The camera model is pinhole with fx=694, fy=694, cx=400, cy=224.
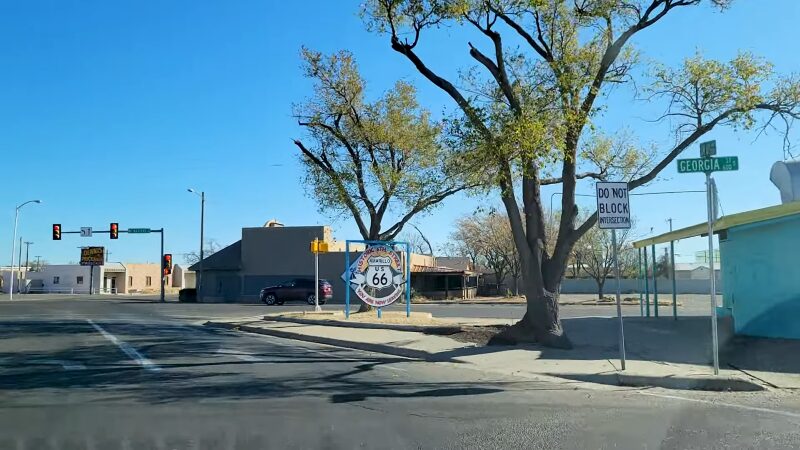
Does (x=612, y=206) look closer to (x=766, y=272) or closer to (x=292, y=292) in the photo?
(x=766, y=272)

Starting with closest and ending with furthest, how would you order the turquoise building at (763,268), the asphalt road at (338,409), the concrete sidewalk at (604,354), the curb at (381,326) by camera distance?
the asphalt road at (338,409) → the concrete sidewalk at (604,354) → the turquoise building at (763,268) → the curb at (381,326)

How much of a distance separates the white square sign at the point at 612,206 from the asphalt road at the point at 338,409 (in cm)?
279

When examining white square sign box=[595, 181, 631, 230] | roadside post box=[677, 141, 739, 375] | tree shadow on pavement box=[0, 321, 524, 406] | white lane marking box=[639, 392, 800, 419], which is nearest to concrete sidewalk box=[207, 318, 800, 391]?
roadside post box=[677, 141, 739, 375]

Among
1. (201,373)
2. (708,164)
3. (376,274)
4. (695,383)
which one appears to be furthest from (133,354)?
(708,164)

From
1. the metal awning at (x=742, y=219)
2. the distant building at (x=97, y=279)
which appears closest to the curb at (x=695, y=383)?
the metal awning at (x=742, y=219)

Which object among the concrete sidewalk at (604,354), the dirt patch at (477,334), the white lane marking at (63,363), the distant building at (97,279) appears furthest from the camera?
the distant building at (97,279)

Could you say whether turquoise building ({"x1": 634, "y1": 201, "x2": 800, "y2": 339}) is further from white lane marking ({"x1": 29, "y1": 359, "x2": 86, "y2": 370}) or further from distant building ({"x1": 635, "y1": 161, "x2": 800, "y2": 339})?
white lane marking ({"x1": 29, "y1": 359, "x2": 86, "y2": 370})

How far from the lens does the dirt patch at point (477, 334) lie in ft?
57.5

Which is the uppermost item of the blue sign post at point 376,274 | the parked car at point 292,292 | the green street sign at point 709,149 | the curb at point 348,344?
the green street sign at point 709,149

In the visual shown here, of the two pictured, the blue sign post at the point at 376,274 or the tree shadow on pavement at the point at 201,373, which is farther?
the blue sign post at the point at 376,274

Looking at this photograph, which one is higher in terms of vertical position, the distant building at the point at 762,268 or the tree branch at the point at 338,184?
the tree branch at the point at 338,184

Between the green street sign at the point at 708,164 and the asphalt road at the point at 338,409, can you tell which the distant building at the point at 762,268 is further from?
the asphalt road at the point at 338,409

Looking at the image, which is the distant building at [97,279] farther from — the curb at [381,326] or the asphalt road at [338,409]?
the asphalt road at [338,409]

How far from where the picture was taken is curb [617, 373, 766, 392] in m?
11.0
